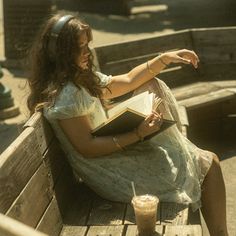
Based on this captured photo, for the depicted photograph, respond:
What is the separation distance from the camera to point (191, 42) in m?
6.25

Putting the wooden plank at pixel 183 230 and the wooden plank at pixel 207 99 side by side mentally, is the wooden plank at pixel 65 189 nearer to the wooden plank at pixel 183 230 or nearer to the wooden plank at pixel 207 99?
the wooden plank at pixel 183 230

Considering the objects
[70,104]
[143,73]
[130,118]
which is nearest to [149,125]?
[130,118]

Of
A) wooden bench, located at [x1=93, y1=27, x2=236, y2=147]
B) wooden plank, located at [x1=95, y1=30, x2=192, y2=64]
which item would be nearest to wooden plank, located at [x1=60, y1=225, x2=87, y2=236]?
wooden bench, located at [x1=93, y1=27, x2=236, y2=147]

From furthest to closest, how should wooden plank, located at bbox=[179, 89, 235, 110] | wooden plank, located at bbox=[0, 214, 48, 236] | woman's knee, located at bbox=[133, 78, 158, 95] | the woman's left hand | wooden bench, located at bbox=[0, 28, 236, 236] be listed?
wooden plank, located at bbox=[179, 89, 235, 110]
the woman's left hand
woman's knee, located at bbox=[133, 78, 158, 95]
wooden bench, located at bbox=[0, 28, 236, 236]
wooden plank, located at bbox=[0, 214, 48, 236]

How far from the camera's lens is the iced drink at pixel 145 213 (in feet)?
9.60

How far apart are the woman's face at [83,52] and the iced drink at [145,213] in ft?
2.71

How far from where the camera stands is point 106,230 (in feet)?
10.5

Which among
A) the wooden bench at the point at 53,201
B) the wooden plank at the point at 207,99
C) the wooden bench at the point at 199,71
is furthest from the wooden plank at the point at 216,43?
the wooden bench at the point at 53,201

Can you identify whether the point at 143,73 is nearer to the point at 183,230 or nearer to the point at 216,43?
the point at 183,230

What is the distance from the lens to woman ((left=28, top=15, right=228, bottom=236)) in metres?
3.28

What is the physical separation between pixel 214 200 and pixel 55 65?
3.82 ft

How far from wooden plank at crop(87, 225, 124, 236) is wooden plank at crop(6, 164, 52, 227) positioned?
26 cm

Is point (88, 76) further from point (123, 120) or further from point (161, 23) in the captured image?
point (161, 23)

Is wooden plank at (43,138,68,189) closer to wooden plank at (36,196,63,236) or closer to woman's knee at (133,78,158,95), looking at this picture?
wooden plank at (36,196,63,236)
